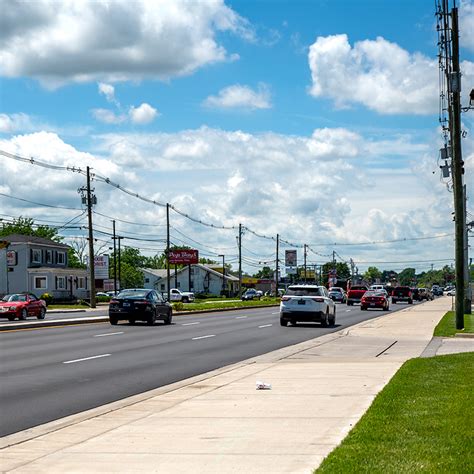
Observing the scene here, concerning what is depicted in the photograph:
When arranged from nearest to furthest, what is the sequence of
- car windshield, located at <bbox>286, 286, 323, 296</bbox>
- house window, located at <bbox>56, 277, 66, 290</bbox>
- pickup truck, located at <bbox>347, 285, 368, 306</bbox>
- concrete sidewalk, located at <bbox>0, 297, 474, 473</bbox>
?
concrete sidewalk, located at <bbox>0, 297, 474, 473</bbox>, car windshield, located at <bbox>286, 286, 323, 296</bbox>, pickup truck, located at <bbox>347, 285, 368, 306</bbox>, house window, located at <bbox>56, 277, 66, 290</bbox>

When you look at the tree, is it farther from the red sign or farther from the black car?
the black car

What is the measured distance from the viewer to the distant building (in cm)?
9469

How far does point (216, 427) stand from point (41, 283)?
8792 centimetres

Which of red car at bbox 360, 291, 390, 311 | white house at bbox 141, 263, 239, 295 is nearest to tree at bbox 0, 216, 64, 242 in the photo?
white house at bbox 141, 263, 239, 295

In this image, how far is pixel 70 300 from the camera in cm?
9400

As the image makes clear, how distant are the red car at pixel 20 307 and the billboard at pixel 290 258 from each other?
11232 cm

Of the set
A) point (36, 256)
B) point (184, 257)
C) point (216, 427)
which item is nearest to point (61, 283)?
point (36, 256)

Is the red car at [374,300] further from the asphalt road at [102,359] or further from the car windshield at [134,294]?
the car windshield at [134,294]

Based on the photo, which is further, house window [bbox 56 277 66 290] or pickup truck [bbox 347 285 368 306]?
house window [bbox 56 277 66 290]

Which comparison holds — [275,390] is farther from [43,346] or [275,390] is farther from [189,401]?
[43,346]

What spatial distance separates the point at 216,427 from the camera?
32.9ft

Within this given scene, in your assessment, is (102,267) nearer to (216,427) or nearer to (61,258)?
(61,258)

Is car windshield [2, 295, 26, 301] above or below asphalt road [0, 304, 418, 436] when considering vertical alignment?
above

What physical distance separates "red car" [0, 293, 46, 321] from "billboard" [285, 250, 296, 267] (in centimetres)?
11232
